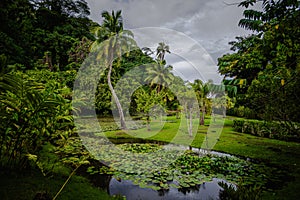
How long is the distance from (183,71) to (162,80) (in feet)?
46.5

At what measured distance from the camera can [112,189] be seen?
4242mm

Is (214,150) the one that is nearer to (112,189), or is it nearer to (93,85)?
(112,189)

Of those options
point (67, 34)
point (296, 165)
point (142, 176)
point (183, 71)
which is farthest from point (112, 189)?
point (67, 34)

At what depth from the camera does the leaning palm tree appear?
47.5ft

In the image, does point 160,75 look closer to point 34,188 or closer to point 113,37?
point 113,37

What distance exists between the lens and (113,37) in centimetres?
1475

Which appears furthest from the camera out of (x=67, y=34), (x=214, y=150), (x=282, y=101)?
(x=67, y=34)

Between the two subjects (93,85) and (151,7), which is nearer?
(151,7)

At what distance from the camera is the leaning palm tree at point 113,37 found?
14.5 meters

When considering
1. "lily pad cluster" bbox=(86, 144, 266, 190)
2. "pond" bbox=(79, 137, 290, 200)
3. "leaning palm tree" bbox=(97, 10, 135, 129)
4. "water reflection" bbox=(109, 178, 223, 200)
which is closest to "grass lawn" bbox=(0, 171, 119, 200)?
"water reflection" bbox=(109, 178, 223, 200)

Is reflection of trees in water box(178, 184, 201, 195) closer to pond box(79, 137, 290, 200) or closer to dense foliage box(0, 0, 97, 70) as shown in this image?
pond box(79, 137, 290, 200)

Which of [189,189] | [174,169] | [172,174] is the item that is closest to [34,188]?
[189,189]

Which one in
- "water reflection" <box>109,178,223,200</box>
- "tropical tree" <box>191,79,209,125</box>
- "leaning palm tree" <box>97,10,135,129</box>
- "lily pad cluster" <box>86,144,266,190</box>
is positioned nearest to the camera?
"water reflection" <box>109,178,223,200</box>

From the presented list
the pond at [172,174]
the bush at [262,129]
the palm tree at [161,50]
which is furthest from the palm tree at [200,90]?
the palm tree at [161,50]
